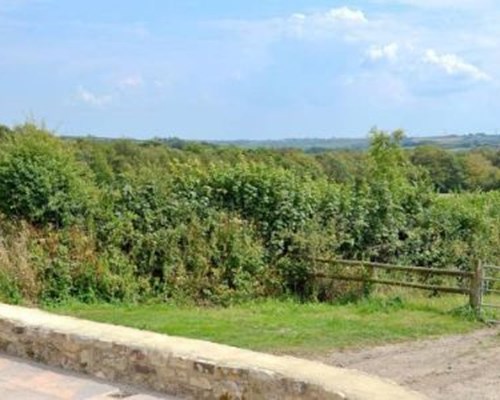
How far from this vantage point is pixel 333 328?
1098 cm

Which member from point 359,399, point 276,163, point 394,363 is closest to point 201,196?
point 276,163

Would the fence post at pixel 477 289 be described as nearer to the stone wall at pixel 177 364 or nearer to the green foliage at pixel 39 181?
the green foliage at pixel 39 181

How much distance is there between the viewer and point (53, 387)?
20.1 ft

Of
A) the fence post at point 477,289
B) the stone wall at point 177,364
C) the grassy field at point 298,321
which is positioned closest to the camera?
the stone wall at point 177,364

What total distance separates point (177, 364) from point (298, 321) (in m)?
5.84

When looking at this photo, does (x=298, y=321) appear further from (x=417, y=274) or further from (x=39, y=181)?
(x=39, y=181)

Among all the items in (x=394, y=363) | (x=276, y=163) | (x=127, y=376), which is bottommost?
(x=394, y=363)

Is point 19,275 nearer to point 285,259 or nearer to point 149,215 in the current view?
point 149,215

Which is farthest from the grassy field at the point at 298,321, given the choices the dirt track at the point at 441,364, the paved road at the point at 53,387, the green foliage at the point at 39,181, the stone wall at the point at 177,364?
the paved road at the point at 53,387

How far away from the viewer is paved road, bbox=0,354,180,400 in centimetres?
587

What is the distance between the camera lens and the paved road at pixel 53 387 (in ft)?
19.2

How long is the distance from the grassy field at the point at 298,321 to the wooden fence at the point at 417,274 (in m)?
0.26

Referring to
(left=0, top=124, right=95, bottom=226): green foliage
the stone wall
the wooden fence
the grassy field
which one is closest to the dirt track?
the grassy field

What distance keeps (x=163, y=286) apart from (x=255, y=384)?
8.46 metres
